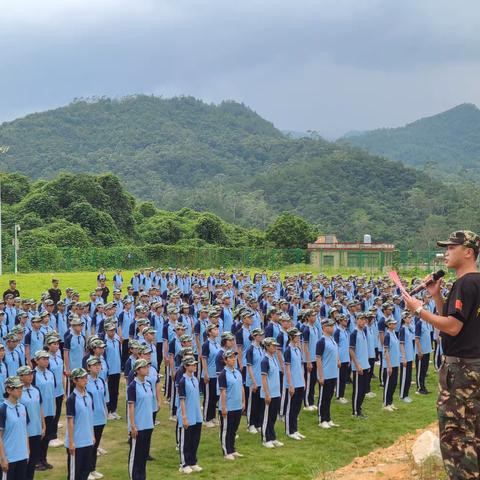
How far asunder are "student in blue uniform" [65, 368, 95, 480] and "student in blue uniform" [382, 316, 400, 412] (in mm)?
6166

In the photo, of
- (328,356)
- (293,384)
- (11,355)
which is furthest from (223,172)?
(11,355)

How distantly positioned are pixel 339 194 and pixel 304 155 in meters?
24.7

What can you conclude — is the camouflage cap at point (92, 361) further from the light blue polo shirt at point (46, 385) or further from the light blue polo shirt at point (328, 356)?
the light blue polo shirt at point (328, 356)

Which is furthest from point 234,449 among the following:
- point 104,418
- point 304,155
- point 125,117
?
point 125,117

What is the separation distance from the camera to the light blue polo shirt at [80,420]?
7.63 meters

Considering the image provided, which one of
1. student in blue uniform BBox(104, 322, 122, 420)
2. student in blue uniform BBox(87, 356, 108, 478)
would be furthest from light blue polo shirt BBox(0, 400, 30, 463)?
student in blue uniform BBox(104, 322, 122, 420)

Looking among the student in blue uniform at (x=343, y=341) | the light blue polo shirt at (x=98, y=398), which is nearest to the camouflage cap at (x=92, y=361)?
the light blue polo shirt at (x=98, y=398)

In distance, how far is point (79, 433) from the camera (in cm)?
764

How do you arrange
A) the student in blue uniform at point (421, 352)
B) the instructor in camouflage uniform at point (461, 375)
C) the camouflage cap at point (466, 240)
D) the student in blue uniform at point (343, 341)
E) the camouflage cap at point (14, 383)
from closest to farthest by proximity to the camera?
the instructor in camouflage uniform at point (461, 375)
the camouflage cap at point (466, 240)
the camouflage cap at point (14, 383)
the student in blue uniform at point (343, 341)
the student in blue uniform at point (421, 352)

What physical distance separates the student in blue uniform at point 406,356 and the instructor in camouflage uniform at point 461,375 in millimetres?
8012

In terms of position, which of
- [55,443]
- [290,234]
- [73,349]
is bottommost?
[55,443]

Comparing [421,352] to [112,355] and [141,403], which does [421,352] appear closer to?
[112,355]

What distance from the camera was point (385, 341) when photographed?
12.4 m

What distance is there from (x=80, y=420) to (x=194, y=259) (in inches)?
1395
